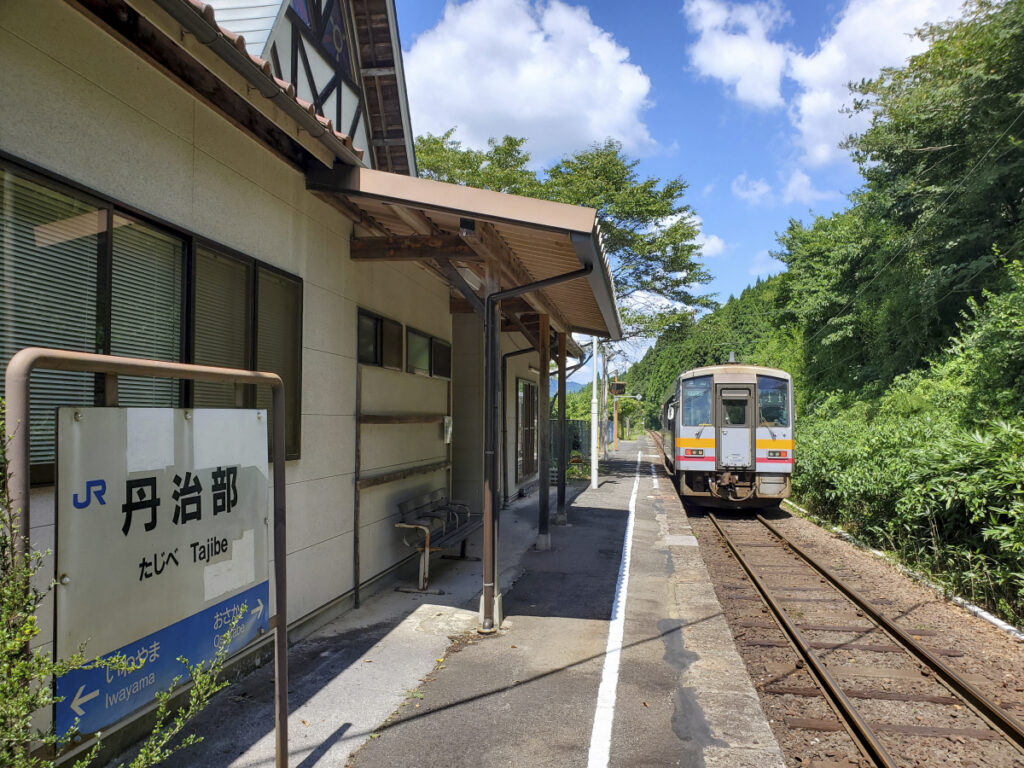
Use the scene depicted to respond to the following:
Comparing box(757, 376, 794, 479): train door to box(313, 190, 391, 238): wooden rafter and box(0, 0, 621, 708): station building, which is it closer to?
box(0, 0, 621, 708): station building

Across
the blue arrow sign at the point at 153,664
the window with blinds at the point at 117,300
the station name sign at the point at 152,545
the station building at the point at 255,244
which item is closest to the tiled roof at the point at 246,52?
the station building at the point at 255,244

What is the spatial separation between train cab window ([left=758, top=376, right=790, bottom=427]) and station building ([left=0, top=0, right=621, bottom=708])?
17.6 ft

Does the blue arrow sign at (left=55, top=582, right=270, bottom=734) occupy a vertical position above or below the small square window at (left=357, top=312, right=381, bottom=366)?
below

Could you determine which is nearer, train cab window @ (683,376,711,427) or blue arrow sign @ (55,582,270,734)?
blue arrow sign @ (55,582,270,734)

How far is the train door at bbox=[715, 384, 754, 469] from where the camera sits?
484 inches

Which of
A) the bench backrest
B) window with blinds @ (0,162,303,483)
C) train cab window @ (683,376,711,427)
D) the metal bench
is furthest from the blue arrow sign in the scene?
train cab window @ (683,376,711,427)

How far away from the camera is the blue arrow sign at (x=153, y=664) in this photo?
1.83 metres

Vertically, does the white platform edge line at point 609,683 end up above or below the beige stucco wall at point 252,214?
below

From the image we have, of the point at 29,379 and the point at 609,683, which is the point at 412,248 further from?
the point at 29,379

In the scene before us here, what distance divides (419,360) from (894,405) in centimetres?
1182

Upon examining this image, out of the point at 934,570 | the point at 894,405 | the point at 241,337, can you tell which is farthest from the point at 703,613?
the point at 894,405

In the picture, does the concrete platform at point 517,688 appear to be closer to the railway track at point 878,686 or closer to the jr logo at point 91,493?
the railway track at point 878,686

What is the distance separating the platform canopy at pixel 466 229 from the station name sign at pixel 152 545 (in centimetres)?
254

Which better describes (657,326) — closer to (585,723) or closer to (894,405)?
(894,405)
